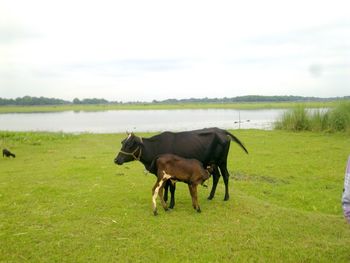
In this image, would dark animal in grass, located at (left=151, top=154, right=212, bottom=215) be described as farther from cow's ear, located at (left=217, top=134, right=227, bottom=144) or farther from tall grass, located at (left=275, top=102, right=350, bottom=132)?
tall grass, located at (left=275, top=102, right=350, bottom=132)

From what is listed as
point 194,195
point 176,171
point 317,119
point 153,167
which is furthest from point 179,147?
point 317,119

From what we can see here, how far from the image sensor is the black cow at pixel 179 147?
Answer: 26.9 ft

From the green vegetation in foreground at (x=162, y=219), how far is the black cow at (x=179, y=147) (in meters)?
1.02

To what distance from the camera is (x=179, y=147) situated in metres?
8.41

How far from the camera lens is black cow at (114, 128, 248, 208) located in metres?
Result: 8.19

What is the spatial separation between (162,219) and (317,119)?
22.4m

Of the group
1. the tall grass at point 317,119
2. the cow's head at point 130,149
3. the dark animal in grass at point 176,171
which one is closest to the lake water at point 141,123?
the tall grass at point 317,119

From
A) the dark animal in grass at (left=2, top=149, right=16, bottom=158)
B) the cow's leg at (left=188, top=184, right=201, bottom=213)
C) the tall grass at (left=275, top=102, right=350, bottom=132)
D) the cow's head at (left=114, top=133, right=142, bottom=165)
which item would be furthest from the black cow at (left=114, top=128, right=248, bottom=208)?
the tall grass at (left=275, top=102, right=350, bottom=132)

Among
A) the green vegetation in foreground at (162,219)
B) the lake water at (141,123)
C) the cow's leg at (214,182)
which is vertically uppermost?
the cow's leg at (214,182)

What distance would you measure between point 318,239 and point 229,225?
155 cm

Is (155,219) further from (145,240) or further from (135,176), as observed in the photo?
(135,176)

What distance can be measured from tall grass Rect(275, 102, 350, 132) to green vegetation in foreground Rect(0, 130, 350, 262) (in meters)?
12.9

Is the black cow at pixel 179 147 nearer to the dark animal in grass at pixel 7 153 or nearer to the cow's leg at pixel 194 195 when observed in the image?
the cow's leg at pixel 194 195

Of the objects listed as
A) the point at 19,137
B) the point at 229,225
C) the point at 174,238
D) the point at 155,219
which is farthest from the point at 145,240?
the point at 19,137
